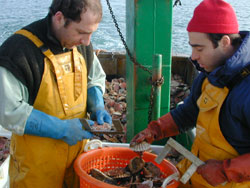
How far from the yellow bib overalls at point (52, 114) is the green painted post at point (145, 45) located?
1329 mm

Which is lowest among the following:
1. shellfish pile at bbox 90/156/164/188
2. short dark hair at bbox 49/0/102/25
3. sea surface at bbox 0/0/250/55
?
sea surface at bbox 0/0/250/55

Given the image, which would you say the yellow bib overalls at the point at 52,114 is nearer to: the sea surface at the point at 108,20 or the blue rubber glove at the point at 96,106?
the blue rubber glove at the point at 96,106

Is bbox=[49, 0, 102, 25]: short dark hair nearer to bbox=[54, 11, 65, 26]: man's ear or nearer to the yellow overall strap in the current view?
bbox=[54, 11, 65, 26]: man's ear

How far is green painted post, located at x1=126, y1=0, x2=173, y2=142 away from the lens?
357 centimetres

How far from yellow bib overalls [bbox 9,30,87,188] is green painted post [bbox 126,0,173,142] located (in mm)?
1329

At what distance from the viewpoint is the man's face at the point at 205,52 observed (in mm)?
2021

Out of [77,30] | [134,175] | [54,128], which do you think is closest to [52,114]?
[54,128]

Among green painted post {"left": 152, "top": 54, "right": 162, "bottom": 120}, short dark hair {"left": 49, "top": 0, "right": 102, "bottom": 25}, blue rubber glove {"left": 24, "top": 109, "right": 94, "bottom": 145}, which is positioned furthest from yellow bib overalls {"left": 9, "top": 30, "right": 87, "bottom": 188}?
green painted post {"left": 152, "top": 54, "right": 162, "bottom": 120}

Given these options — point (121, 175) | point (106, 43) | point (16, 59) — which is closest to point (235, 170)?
point (121, 175)

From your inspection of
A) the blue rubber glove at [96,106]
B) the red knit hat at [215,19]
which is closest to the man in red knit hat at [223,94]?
the red knit hat at [215,19]

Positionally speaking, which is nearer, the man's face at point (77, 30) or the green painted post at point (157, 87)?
the man's face at point (77, 30)

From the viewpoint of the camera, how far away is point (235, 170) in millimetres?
1857

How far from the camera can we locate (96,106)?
8.81 ft

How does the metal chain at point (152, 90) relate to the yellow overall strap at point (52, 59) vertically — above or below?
below
